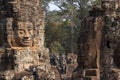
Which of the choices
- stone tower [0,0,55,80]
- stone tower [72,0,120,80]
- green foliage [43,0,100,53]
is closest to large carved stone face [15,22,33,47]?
stone tower [0,0,55,80]

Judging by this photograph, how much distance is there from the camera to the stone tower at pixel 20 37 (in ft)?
60.8

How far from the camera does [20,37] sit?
18.8 metres

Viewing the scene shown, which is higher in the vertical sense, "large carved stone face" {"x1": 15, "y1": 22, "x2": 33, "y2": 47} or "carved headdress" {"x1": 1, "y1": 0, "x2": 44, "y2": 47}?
"carved headdress" {"x1": 1, "y1": 0, "x2": 44, "y2": 47}

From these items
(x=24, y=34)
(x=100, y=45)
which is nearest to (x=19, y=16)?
(x=24, y=34)

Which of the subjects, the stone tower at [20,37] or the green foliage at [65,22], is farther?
the green foliage at [65,22]

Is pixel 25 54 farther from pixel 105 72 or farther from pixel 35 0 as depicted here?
pixel 105 72

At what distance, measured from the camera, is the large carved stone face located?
18781 millimetres

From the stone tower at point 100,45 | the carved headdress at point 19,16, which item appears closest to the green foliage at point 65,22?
the carved headdress at point 19,16

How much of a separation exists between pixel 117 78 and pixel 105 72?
0.46 meters

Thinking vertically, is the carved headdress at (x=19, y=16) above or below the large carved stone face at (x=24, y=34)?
above

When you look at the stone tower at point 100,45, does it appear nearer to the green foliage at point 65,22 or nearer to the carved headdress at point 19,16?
the carved headdress at point 19,16

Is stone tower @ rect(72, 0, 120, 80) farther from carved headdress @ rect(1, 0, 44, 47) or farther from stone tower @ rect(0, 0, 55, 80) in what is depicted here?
carved headdress @ rect(1, 0, 44, 47)

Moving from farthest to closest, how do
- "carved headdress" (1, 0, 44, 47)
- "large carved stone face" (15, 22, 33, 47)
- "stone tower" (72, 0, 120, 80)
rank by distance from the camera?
1. "carved headdress" (1, 0, 44, 47)
2. "large carved stone face" (15, 22, 33, 47)
3. "stone tower" (72, 0, 120, 80)

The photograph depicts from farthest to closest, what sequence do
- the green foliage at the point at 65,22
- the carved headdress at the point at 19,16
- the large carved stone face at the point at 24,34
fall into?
the green foliage at the point at 65,22, the carved headdress at the point at 19,16, the large carved stone face at the point at 24,34
